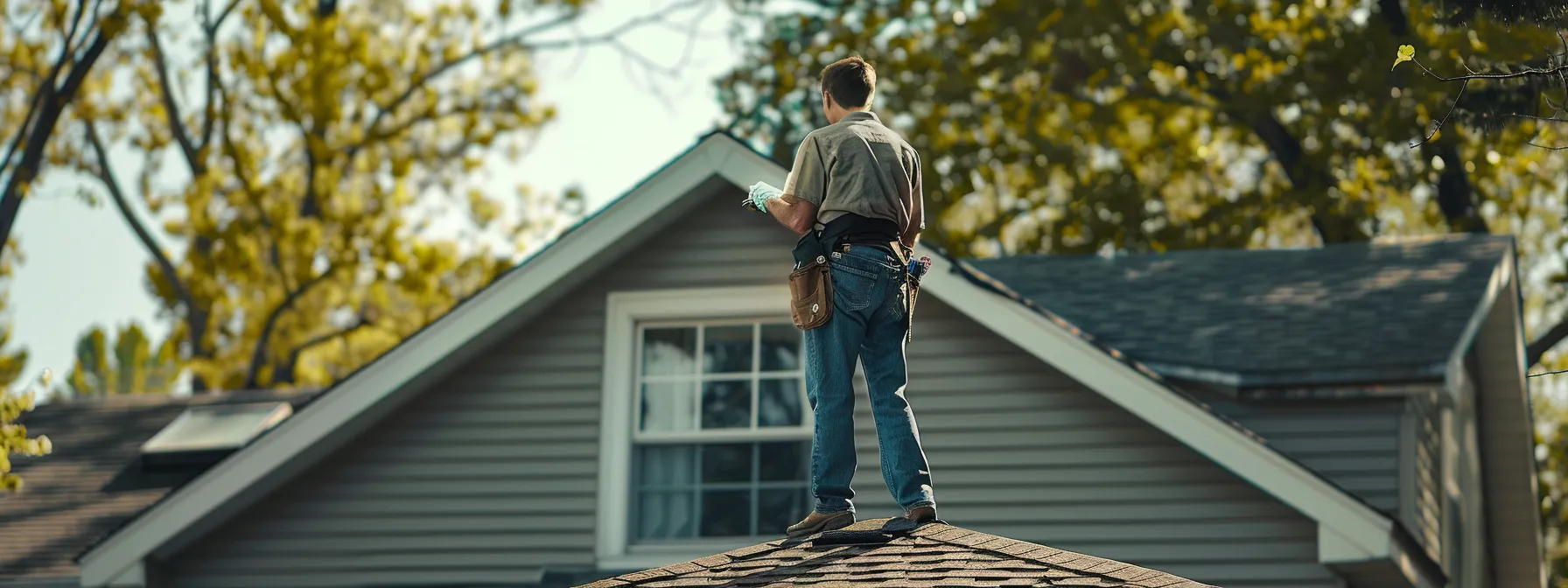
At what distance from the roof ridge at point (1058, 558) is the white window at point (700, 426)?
4742 millimetres

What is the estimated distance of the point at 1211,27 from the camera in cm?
2194

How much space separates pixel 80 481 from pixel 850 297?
9067 millimetres

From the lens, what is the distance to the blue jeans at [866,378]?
21.0 ft

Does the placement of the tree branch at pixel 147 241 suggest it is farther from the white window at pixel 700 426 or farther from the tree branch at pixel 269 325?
the white window at pixel 700 426

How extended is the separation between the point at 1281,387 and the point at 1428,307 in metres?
1.72

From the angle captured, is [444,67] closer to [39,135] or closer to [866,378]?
[39,135]

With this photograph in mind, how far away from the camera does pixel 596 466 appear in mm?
11117

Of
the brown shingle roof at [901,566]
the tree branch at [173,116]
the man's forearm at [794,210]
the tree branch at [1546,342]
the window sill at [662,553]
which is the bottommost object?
the brown shingle roof at [901,566]

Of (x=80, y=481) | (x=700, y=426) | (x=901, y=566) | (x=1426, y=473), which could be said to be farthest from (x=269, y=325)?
(x=901, y=566)

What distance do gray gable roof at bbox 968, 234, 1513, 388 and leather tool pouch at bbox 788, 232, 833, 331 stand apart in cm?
555

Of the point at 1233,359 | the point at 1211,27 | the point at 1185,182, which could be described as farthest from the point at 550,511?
the point at 1185,182

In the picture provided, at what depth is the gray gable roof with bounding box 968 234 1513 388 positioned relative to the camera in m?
11.2

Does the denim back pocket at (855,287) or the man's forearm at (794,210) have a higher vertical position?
the man's forearm at (794,210)

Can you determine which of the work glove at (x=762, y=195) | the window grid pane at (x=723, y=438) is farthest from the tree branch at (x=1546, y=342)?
the work glove at (x=762, y=195)
